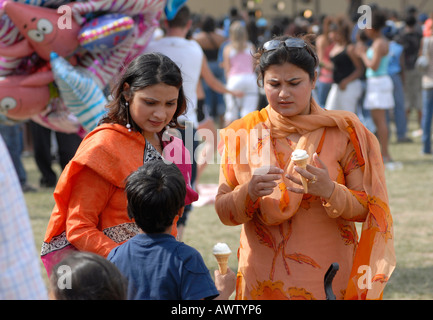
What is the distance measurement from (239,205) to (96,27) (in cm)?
238

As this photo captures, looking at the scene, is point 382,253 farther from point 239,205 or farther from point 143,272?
point 143,272

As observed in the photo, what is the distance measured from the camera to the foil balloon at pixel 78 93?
15.0 ft

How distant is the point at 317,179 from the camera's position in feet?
8.58

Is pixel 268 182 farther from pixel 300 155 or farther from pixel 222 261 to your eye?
pixel 222 261

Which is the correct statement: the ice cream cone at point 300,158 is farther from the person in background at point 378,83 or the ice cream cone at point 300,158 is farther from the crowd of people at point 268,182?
the person in background at point 378,83

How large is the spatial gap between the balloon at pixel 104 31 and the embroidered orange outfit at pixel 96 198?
6.76ft

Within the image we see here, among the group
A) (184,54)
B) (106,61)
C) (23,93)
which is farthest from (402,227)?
(23,93)

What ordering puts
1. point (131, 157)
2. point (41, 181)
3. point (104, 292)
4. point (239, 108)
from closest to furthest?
1. point (104, 292)
2. point (131, 157)
3. point (41, 181)
4. point (239, 108)

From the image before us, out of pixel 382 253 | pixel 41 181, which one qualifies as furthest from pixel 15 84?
pixel 41 181

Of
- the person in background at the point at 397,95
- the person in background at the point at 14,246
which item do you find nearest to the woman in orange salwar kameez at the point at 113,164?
the person in background at the point at 14,246

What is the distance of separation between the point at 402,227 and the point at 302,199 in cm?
380

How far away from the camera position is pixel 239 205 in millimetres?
2783

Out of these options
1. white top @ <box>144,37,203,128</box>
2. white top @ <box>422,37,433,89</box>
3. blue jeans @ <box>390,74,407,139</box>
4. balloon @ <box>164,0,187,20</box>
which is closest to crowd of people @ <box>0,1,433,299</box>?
white top @ <box>144,37,203,128</box>

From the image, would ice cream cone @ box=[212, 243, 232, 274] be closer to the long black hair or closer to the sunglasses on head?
the long black hair
